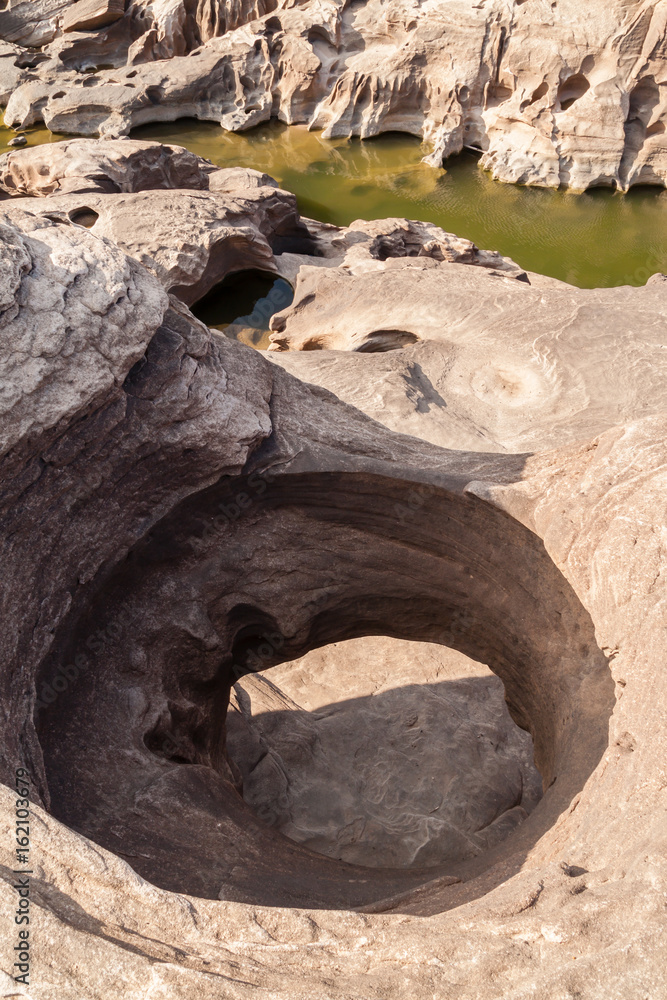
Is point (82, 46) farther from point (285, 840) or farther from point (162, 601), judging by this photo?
point (285, 840)

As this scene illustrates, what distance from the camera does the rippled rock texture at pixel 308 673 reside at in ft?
7.12

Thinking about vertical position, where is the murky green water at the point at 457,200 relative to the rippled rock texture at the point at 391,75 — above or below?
below

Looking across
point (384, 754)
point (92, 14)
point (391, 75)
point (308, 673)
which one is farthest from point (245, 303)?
point (92, 14)

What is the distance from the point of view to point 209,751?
4.70 m

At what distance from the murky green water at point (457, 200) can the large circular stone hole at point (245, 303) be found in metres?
2.86

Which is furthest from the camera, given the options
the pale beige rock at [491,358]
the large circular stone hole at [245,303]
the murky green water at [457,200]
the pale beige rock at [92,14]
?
the pale beige rock at [92,14]

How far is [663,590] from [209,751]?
2898 mm

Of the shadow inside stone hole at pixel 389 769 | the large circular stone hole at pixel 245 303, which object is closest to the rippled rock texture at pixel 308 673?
the shadow inside stone hole at pixel 389 769

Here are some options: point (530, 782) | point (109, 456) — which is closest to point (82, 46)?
point (109, 456)

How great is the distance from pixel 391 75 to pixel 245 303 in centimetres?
639

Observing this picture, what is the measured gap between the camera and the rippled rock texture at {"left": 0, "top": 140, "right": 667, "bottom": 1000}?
7.12 ft

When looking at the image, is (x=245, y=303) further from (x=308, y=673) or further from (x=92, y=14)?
(x=92, y=14)

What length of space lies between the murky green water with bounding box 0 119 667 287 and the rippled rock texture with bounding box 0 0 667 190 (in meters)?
0.31

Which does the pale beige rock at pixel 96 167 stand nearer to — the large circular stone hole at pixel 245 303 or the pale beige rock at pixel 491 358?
the large circular stone hole at pixel 245 303
